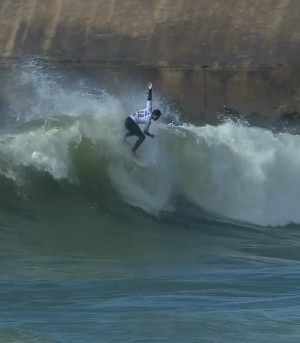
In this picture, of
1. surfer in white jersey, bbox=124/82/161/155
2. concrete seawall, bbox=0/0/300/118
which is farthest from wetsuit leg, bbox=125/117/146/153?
concrete seawall, bbox=0/0/300/118

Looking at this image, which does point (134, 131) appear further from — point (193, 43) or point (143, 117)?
point (193, 43)

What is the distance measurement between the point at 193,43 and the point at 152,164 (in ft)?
26.0

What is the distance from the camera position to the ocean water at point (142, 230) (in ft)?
25.3

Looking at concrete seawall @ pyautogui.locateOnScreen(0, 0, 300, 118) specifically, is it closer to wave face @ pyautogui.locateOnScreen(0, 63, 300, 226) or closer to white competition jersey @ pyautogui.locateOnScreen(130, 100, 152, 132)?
wave face @ pyautogui.locateOnScreen(0, 63, 300, 226)

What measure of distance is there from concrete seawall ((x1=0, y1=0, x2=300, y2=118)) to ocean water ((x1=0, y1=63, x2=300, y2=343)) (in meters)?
3.24

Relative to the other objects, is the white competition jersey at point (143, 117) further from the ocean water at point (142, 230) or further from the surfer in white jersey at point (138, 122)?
the ocean water at point (142, 230)

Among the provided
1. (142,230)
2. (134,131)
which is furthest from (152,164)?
(142,230)

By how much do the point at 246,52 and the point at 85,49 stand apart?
3.18 metres

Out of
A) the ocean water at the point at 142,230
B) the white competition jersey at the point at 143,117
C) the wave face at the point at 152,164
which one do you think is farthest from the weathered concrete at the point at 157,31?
the white competition jersey at the point at 143,117

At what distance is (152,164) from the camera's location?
44.3 ft

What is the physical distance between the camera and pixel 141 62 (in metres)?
21.3

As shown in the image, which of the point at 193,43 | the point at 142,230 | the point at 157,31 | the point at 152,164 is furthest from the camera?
the point at 157,31

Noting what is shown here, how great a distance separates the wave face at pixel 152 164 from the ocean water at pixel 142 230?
2 centimetres

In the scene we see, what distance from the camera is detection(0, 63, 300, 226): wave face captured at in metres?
12.9
